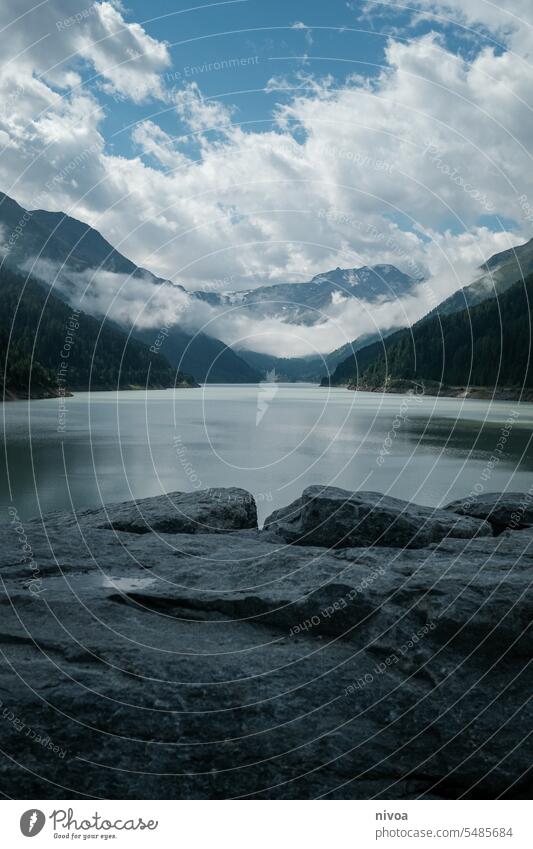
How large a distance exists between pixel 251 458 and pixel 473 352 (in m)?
103

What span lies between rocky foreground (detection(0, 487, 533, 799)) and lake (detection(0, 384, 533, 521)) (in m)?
14.5

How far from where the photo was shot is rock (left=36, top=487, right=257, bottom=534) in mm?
11516

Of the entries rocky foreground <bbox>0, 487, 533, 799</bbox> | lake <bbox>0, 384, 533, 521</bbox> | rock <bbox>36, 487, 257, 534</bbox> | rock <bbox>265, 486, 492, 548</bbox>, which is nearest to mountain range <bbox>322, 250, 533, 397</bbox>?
lake <bbox>0, 384, 533, 521</bbox>

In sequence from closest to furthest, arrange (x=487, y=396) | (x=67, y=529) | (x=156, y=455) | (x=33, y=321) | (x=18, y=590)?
(x=18, y=590)
(x=67, y=529)
(x=156, y=455)
(x=487, y=396)
(x=33, y=321)

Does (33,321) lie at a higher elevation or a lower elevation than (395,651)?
higher

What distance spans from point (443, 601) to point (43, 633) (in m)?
4.52

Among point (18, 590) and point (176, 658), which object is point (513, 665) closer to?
point (176, 658)

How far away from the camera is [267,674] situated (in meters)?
6.02

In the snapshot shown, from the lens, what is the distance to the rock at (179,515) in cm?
1152

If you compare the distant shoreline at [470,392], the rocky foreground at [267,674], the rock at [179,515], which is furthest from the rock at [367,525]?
the distant shoreline at [470,392]

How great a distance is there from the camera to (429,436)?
167ft

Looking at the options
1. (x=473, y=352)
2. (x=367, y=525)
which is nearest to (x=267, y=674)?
(x=367, y=525)

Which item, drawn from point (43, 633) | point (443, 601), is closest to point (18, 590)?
point (43, 633)

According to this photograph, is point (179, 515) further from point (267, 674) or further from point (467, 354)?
point (467, 354)
